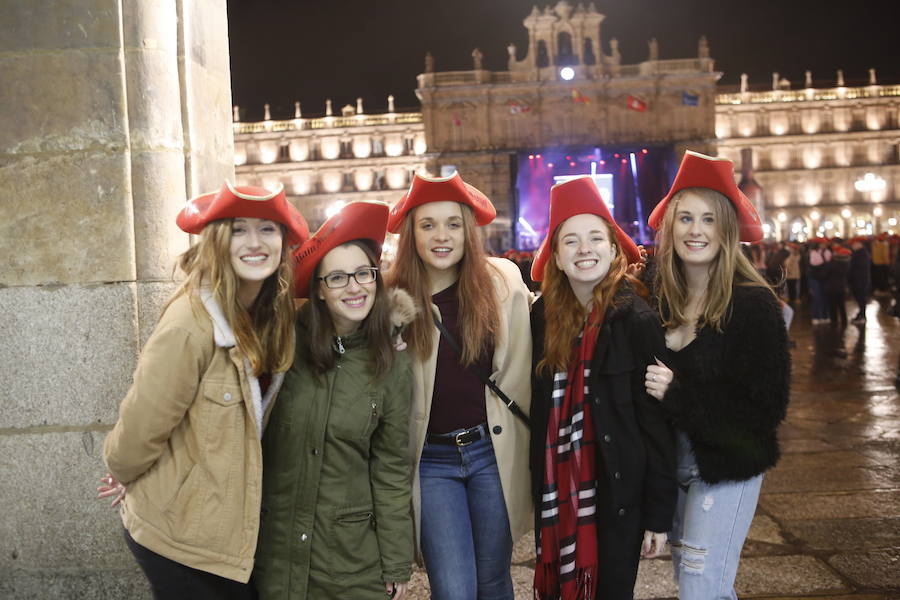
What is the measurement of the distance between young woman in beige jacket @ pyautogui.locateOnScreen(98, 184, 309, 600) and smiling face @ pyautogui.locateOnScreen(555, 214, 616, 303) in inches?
36.8

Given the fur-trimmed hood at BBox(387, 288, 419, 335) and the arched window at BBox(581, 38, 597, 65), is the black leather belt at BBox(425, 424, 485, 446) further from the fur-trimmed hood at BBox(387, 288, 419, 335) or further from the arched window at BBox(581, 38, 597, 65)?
the arched window at BBox(581, 38, 597, 65)

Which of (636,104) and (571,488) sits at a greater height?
(636,104)

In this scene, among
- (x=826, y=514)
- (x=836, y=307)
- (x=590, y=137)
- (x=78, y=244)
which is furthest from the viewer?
(x=590, y=137)

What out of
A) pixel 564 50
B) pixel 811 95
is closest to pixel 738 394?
pixel 564 50

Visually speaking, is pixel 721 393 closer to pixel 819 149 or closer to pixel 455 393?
pixel 455 393

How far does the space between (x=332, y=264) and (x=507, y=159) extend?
4569cm

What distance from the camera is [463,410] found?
250 cm

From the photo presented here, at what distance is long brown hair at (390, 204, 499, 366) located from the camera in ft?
8.16

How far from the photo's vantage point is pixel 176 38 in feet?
9.80

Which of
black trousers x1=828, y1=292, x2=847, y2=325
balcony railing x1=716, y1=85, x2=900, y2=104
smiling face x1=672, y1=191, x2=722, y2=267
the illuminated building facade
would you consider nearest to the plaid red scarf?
smiling face x1=672, y1=191, x2=722, y2=267

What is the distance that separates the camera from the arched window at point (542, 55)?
48219 mm

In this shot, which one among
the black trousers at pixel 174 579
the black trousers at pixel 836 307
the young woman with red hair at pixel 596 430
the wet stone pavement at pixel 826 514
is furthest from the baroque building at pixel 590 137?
the black trousers at pixel 174 579

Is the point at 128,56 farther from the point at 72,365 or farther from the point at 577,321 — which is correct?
the point at 577,321

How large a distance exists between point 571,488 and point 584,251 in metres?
0.75
